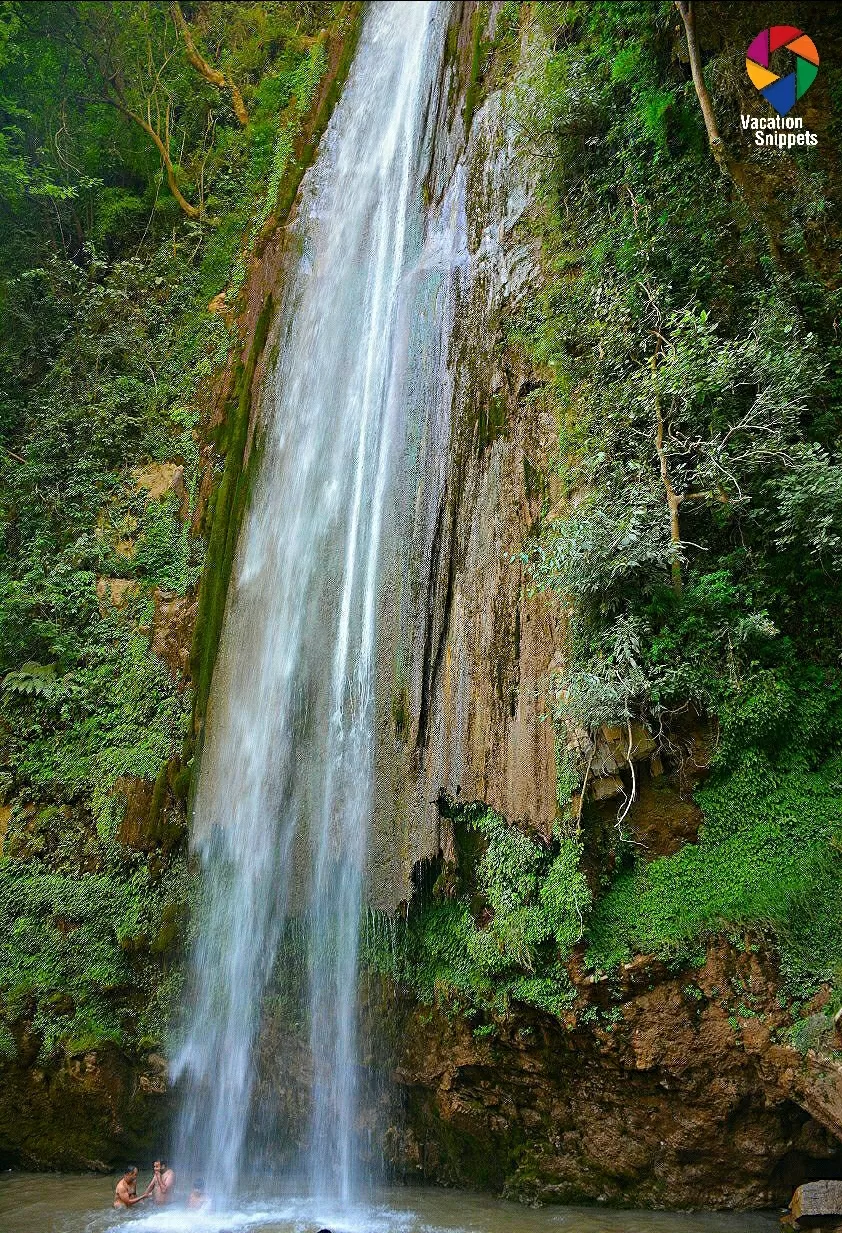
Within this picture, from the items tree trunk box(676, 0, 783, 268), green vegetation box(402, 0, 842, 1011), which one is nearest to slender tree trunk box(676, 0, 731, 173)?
tree trunk box(676, 0, 783, 268)

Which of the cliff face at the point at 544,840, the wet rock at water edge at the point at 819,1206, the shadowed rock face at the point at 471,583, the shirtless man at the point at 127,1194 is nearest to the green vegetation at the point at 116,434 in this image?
the shirtless man at the point at 127,1194

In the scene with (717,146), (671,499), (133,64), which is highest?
(133,64)

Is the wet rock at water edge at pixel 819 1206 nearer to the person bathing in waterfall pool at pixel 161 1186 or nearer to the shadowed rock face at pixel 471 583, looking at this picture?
the shadowed rock face at pixel 471 583

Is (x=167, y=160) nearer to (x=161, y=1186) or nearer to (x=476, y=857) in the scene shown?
(x=476, y=857)

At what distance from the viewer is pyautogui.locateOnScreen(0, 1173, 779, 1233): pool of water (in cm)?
602

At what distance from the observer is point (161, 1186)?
7.57 metres

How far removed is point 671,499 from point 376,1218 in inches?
253

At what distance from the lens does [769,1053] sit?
571 centimetres

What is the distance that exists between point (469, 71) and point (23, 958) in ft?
41.6

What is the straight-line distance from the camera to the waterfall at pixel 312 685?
7.96 m

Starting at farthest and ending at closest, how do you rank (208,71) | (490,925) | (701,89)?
(208,71) → (701,89) → (490,925)

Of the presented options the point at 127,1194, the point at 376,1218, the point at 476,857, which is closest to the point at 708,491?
the point at 476,857

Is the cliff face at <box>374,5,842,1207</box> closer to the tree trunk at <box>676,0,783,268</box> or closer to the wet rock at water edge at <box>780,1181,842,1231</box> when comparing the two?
the tree trunk at <box>676,0,783,268</box>

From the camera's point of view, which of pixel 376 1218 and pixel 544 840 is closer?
pixel 376 1218
